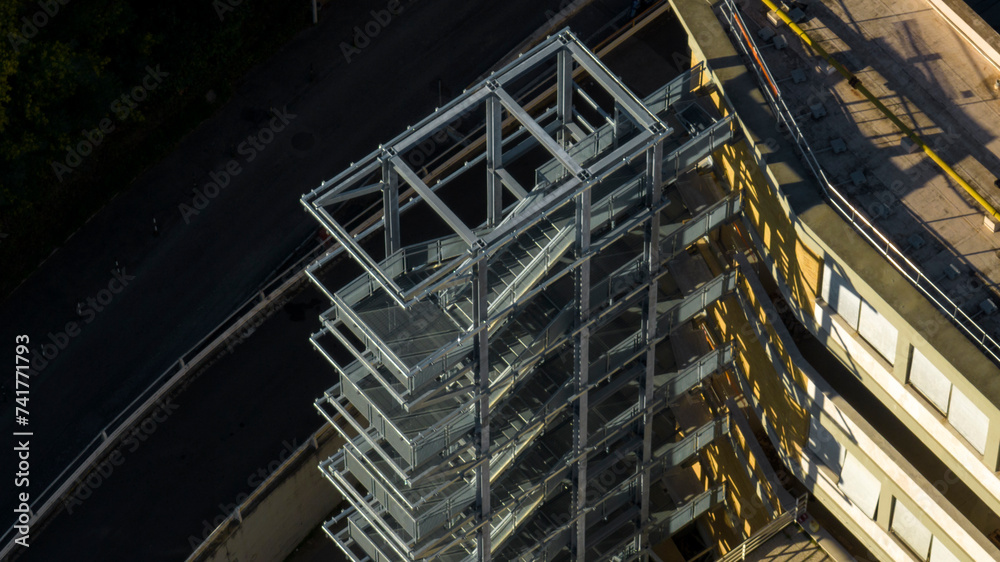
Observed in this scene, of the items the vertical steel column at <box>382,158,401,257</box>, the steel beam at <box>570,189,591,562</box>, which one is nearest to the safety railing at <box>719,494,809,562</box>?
the steel beam at <box>570,189,591,562</box>

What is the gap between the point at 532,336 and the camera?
274 feet

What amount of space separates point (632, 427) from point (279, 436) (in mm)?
21687

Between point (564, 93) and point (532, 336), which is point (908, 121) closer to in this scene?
point (564, 93)

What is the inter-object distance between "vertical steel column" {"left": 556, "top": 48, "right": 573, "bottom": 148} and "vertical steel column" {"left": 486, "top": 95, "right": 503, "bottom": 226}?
3330mm

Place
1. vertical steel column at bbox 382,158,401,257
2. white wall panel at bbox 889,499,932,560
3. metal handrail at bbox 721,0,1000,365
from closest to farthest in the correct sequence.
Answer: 1. metal handrail at bbox 721,0,1000,365
2. vertical steel column at bbox 382,158,401,257
3. white wall panel at bbox 889,499,932,560

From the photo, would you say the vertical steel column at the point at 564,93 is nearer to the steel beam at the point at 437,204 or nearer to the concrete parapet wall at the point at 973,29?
the steel beam at the point at 437,204

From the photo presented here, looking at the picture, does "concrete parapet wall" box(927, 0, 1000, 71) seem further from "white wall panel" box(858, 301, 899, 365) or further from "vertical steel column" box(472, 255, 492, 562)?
"vertical steel column" box(472, 255, 492, 562)

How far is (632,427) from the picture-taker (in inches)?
3703

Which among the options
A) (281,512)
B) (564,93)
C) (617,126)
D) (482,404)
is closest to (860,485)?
(482,404)

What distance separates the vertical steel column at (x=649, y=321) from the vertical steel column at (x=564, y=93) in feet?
15.0

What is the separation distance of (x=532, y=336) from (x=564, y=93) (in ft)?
31.5

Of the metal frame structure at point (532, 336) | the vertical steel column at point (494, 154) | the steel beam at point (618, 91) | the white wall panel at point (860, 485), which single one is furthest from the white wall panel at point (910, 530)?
the vertical steel column at point (494, 154)

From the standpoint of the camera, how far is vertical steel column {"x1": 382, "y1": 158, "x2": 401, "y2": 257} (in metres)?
79.4

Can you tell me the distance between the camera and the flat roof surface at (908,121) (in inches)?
3093
